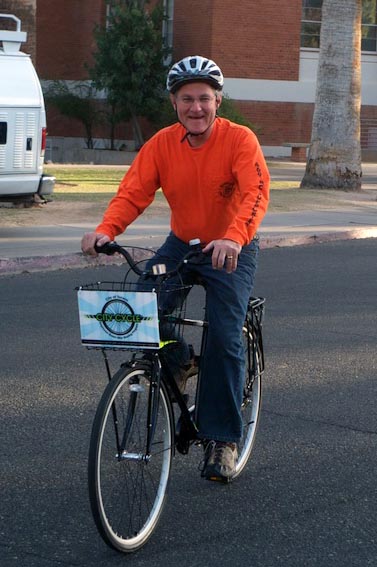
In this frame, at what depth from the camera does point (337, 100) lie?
23359 millimetres

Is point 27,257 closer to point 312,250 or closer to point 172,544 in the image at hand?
point 312,250

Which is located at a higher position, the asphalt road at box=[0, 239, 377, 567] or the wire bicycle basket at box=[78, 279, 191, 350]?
the wire bicycle basket at box=[78, 279, 191, 350]

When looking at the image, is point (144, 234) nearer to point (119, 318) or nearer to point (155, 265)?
point (155, 265)

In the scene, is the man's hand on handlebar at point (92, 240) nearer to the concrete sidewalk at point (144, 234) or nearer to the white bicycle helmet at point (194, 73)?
the white bicycle helmet at point (194, 73)

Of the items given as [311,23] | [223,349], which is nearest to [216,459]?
[223,349]

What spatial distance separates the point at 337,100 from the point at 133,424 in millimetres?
19231

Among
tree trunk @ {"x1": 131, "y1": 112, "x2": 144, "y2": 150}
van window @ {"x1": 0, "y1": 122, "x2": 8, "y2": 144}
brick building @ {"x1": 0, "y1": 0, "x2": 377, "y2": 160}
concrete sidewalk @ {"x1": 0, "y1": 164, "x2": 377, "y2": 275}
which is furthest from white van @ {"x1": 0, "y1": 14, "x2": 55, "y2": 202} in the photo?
brick building @ {"x1": 0, "y1": 0, "x2": 377, "y2": 160}

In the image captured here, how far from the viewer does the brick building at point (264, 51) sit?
1510 inches

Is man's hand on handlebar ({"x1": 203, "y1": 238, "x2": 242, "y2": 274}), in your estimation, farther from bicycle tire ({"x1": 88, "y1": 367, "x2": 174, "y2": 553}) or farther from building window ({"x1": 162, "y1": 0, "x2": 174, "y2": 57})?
building window ({"x1": 162, "y1": 0, "x2": 174, "y2": 57})

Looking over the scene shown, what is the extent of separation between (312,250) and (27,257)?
14.1 feet

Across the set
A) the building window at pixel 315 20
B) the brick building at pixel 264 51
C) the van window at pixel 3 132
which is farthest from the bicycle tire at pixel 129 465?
the building window at pixel 315 20

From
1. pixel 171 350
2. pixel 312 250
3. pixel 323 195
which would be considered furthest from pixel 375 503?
pixel 323 195

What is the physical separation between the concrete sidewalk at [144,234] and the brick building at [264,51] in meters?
17.9

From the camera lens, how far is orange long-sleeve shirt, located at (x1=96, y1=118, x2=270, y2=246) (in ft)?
17.3
